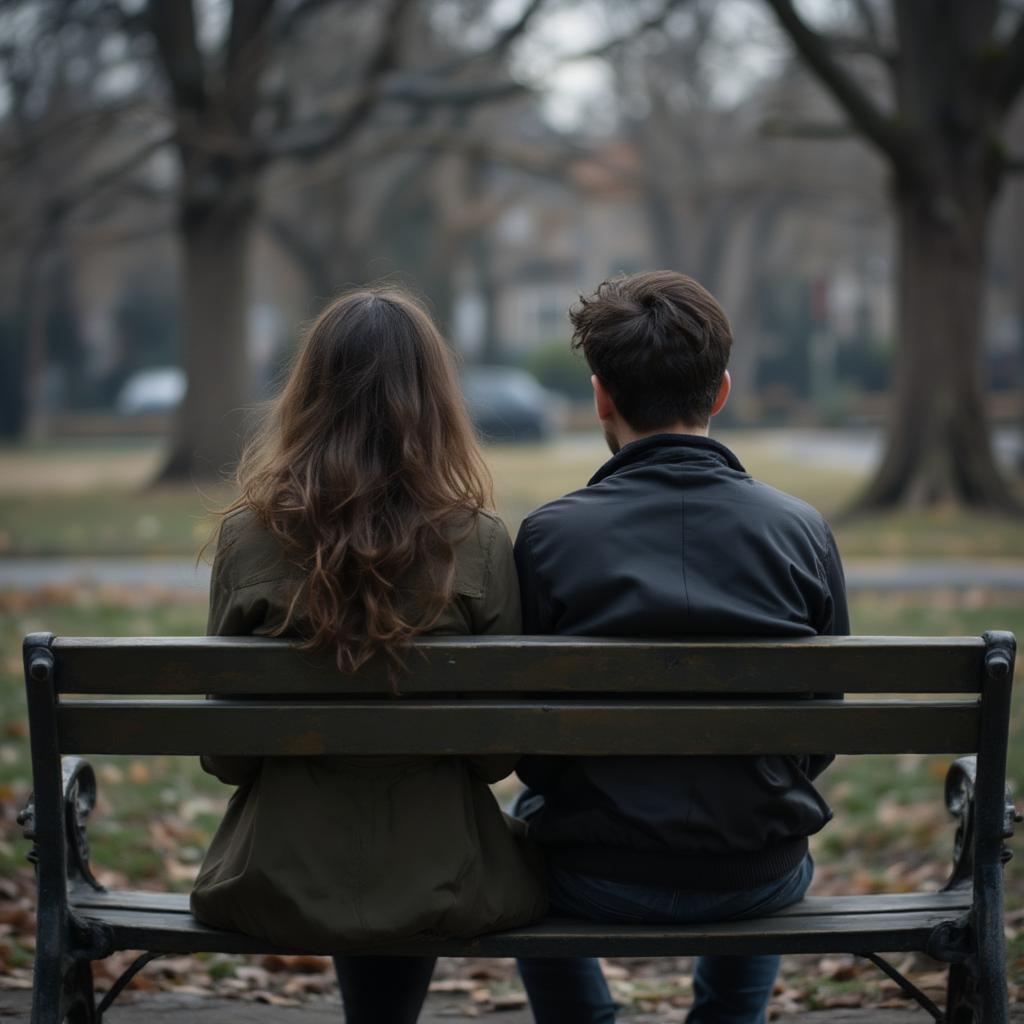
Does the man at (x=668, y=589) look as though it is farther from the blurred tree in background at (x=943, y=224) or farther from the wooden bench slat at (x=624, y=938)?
the blurred tree in background at (x=943, y=224)

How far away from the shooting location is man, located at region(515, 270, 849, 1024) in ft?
8.92

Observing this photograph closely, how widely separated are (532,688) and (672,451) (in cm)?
51

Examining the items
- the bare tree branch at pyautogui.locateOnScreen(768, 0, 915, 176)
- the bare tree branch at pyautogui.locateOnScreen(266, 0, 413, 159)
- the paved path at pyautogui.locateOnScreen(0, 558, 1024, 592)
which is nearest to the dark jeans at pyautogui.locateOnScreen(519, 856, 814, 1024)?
the paved path at pyautogui.locateOnScreen(0, 558, 1024, 592)

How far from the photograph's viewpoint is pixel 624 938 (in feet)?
8.98

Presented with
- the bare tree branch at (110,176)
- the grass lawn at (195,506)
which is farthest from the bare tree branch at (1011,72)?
the bare tree branch at (110,176)

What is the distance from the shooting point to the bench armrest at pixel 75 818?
2.94 metres

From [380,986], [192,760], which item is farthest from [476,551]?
[192,760]

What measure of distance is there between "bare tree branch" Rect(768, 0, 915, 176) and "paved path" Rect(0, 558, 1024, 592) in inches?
169

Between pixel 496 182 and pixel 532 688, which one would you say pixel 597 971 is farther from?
pixel 496 182

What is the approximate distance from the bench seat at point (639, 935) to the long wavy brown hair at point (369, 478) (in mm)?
556

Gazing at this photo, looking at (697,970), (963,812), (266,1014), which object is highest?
(963,812)

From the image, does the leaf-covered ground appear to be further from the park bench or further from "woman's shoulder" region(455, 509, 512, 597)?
"woman's shoulder" region(455, 509, 512, 597)

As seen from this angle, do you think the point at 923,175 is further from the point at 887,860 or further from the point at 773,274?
the point at 773,274

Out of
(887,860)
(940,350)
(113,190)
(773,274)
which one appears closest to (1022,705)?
(887,860)
